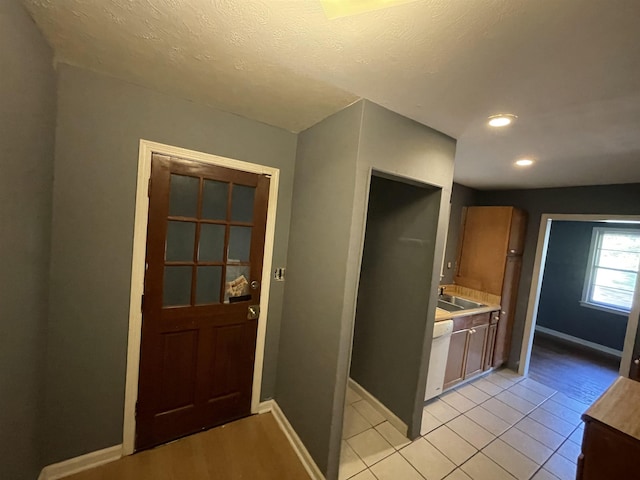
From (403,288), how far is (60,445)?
2434mm

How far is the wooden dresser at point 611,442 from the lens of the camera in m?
1.19

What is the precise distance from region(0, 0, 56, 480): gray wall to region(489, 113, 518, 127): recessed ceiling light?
224 centimetres

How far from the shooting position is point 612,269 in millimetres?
4352

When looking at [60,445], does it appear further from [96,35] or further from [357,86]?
[357,86]

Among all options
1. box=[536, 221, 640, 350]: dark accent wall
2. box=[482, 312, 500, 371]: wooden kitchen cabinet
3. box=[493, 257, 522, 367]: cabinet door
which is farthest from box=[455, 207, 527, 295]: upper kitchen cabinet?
box=[536, 221, 640, 350]: dark accent wall

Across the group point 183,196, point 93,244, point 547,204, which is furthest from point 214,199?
point 547,204

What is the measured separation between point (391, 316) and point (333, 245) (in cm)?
104

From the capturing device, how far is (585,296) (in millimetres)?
4586

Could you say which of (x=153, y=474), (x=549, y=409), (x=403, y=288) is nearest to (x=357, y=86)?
(x=403, y=288)

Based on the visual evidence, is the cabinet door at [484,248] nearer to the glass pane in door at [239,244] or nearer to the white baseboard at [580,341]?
the glass pane in door at [239,244]

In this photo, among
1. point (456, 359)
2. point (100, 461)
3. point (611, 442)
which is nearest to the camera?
point (611, 442)

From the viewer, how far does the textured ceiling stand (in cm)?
89

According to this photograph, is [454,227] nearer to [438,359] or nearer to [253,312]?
[438,359]

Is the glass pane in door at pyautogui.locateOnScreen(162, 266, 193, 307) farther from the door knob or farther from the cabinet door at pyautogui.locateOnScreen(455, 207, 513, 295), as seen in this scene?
the cabinet door at pyautogui.locateOnScreen(455, 207, 513, 295)
